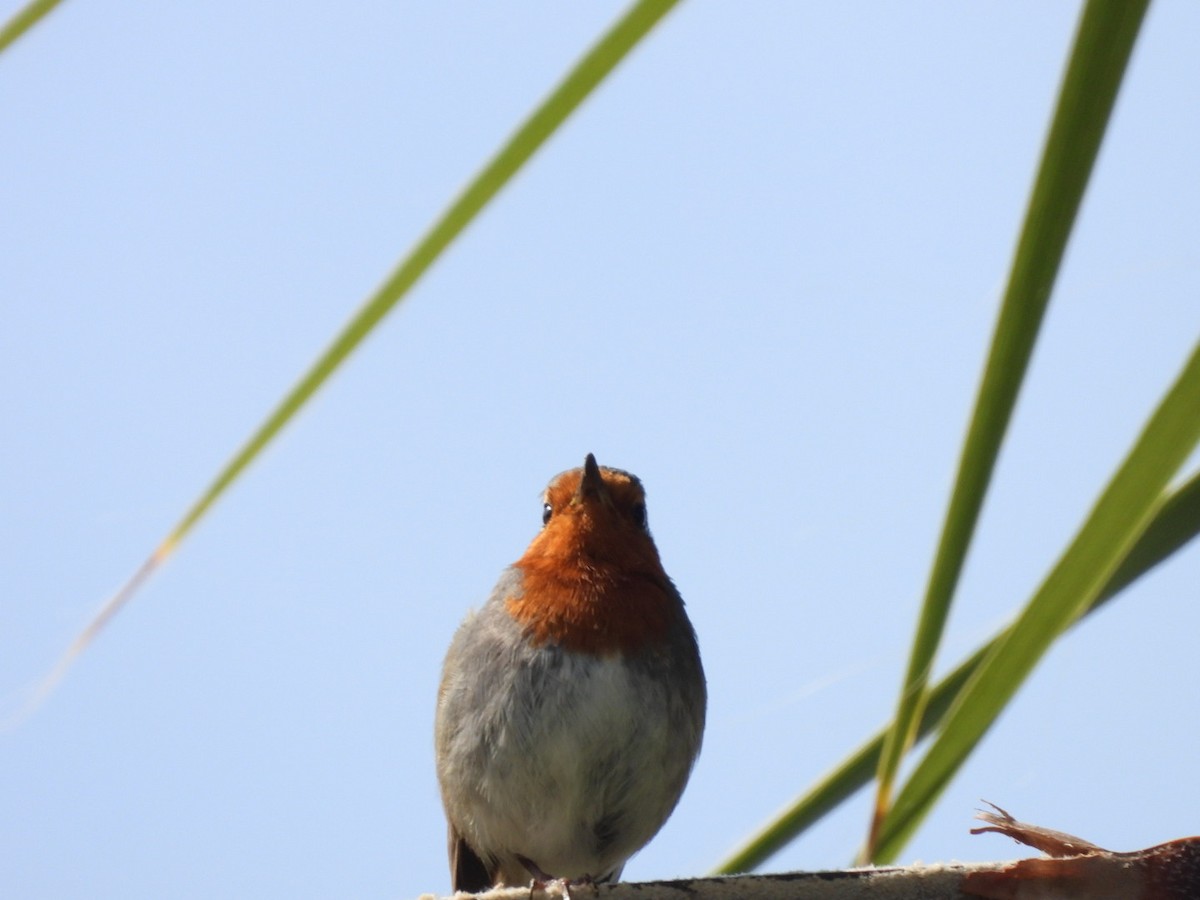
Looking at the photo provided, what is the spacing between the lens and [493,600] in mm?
4273

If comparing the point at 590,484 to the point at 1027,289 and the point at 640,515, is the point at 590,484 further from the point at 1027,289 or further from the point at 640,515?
the point at 1027,289

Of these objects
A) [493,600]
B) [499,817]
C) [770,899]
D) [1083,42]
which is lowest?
[770,899]

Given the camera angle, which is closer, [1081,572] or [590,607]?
[1081,572]

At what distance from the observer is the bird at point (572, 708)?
3.83 m

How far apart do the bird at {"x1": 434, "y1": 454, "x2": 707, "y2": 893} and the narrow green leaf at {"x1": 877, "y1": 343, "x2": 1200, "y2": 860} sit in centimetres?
258

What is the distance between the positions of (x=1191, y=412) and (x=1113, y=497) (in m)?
0.09

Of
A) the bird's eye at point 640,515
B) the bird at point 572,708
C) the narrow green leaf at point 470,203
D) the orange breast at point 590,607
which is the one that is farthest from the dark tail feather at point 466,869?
the narrow green leaf at point 470,203

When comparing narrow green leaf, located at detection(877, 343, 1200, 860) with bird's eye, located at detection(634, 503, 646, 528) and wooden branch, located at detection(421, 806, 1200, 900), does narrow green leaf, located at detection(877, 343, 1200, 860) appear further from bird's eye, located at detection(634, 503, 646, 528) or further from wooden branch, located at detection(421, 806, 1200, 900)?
bird's eye, located at detection(634, 503, 646, 528)

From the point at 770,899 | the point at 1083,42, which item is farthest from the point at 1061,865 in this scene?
the point at 1083,42

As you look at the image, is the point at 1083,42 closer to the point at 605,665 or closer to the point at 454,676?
the point at 605,665

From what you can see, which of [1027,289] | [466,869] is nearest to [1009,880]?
[1027,289]

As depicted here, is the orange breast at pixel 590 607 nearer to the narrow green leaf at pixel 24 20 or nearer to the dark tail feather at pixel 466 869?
the dark tail feather at pixel 466 869

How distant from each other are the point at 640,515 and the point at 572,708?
0.96 meters

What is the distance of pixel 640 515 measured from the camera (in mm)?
4574
